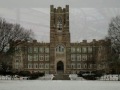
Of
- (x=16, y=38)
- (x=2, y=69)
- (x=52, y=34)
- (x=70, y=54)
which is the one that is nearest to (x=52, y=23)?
(x=52, y=34)

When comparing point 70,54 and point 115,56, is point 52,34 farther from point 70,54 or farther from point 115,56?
point 115,56

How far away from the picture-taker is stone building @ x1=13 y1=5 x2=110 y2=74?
81938 mm

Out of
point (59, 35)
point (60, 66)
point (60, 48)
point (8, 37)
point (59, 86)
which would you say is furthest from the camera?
point (60, 66)

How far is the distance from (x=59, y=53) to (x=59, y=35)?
360cm

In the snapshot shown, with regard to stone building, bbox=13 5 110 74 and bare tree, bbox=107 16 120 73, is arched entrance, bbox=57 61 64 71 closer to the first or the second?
stone building, bbox=13 5 110 74

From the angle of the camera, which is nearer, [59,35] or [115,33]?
[115,33]

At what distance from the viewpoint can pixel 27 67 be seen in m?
84.7

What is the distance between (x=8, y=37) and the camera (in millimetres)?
51125

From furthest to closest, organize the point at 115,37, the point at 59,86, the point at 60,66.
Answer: the point at 60,66, the point at 115,37, the point at 59,86

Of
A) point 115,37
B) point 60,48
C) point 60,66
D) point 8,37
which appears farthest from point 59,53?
point 115,37

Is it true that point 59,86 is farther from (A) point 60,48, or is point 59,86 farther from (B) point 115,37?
(A) point 60,48

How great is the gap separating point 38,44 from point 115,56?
120 ft

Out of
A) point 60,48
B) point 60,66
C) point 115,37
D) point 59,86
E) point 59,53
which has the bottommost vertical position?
point 59,86

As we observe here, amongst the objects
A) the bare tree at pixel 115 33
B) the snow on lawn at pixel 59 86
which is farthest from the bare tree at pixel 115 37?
the snow on lawn at pixel 59 86
